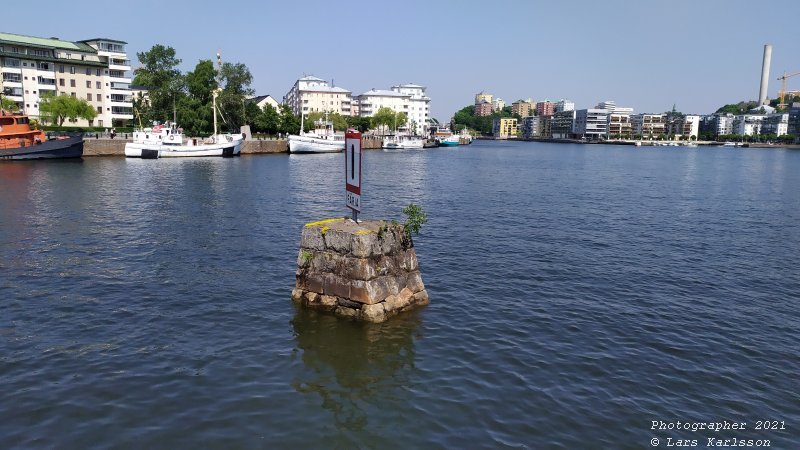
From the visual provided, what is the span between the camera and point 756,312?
62.8 ft

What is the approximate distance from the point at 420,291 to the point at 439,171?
7098 centimetres

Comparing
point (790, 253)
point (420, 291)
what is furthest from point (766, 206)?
point (420, 291)

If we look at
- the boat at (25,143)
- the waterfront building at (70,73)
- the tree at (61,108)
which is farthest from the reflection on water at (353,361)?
the waterfront building at (70,73)

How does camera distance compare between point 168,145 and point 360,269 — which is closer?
point 360,269

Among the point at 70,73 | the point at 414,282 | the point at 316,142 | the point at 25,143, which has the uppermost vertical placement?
the point at 70,73

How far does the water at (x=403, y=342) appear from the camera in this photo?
11.3 m

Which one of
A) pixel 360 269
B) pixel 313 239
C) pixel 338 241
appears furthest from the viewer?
pixel 313 239

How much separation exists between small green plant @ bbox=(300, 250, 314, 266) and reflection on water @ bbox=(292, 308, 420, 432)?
5.21ft

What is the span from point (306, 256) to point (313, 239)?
0.66 metres

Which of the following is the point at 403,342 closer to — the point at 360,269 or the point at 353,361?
the point at 353,361

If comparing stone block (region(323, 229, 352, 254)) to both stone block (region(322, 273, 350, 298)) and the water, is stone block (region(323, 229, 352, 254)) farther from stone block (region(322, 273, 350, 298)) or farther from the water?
the water

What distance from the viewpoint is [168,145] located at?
92.6 metres

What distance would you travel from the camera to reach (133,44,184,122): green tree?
394ft

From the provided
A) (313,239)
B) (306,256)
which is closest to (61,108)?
(306,256)
